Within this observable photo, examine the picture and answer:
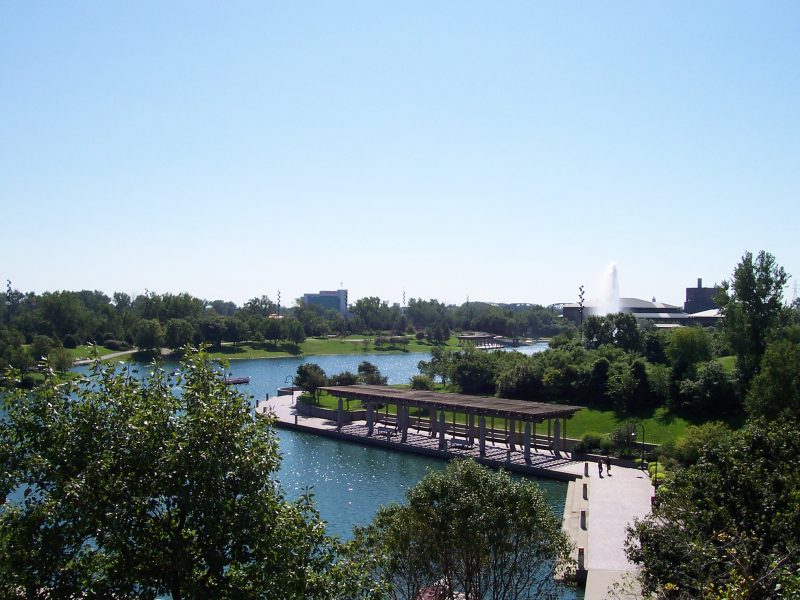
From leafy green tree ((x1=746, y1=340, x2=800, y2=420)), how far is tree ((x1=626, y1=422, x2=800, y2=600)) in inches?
518

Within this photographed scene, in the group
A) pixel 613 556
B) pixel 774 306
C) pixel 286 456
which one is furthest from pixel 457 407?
pixel 774 306

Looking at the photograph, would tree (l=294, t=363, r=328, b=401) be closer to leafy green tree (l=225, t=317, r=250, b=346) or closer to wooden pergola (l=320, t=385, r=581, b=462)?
wooden pergola (l=320, t=385, r=581, b=462)

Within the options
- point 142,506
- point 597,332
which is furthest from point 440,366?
point 142,506

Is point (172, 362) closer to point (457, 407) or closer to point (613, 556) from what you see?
point (457, 407)

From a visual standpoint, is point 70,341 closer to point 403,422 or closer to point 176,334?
point 176,334

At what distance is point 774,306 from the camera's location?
45406 millimetres

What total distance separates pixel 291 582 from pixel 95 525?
108 inches

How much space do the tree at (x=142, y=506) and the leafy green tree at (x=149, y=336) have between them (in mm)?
94388

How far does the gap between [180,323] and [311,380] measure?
55.9m

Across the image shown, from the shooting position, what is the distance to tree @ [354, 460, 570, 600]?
49.6 feet

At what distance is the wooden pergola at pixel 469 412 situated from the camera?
38.5m

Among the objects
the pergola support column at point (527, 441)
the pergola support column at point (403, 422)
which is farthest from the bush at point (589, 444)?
the pergola support column at point (403, 422)

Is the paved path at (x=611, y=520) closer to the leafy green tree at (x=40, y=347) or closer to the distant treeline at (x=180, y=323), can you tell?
the distant treeline at (x=180, y=323)

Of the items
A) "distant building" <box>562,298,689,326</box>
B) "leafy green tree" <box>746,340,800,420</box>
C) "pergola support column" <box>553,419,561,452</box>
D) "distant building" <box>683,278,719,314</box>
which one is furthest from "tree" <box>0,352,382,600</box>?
"distant building" <box>683,278,719,314</box>
